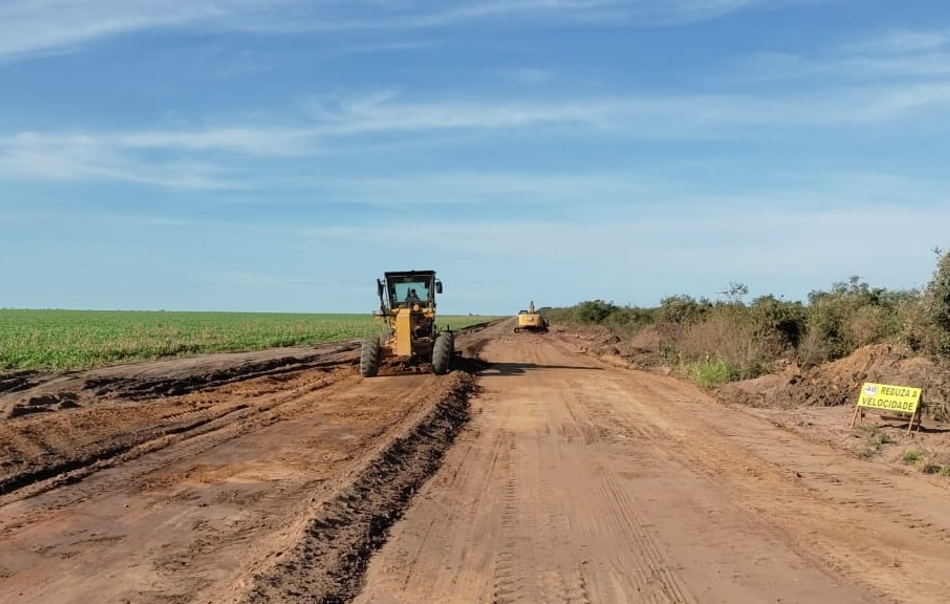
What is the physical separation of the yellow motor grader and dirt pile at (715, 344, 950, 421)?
24.1 feet

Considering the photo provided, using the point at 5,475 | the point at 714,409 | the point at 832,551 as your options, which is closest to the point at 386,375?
the point at 714,409

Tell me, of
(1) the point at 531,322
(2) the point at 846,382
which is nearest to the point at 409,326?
(2) the point at 846,382

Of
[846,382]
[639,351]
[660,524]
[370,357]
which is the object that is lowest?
[660,524]

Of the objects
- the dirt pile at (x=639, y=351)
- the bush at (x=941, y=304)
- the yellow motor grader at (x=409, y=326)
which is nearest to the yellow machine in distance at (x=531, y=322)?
the dirt pile at (x=639, y=351)

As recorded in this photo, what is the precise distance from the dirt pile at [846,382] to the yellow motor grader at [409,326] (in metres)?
7.34

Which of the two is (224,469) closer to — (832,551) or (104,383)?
(832,551)

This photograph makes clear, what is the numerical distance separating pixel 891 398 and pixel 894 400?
7 cm

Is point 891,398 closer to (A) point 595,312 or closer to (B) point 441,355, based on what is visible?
(B) point 441,355

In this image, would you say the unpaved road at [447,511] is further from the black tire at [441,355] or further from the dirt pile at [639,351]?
the dirt pile at [639,351]

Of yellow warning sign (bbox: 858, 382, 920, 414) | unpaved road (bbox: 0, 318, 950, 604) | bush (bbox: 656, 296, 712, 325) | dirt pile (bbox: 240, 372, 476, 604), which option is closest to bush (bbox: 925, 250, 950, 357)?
yellow warning sign (bbox: 858, 382, 920, 414)

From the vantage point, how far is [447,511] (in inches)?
320

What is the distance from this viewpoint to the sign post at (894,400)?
13625 millimetres

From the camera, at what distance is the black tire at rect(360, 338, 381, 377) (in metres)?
22.2

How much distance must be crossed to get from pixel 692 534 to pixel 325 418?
8617mm
